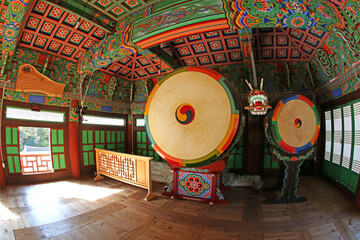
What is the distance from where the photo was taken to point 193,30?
106 inches

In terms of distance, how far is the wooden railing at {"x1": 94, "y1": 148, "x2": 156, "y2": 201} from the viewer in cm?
344

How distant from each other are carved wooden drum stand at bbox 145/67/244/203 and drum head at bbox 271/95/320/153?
3.95 feet

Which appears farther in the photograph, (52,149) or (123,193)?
(52,149)

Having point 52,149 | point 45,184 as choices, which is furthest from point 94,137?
point 45,184

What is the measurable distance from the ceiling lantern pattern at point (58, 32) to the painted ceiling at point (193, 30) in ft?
0.06

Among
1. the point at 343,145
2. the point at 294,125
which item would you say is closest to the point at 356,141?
the point at 343,145

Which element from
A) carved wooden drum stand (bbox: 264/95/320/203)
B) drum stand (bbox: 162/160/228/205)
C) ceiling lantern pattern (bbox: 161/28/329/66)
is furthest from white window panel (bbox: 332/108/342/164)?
drum stand (bbox: 162/160/228/205)

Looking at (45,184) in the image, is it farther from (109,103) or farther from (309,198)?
(309,198)

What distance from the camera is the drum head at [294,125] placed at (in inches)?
120

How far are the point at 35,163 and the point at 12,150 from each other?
0.65 m

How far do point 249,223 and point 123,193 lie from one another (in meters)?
2.76

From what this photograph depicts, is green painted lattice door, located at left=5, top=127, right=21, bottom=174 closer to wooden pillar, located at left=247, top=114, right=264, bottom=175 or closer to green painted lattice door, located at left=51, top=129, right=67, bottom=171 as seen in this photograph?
green painted lattice door, located at left=51, top=129, right=67, bottom=171

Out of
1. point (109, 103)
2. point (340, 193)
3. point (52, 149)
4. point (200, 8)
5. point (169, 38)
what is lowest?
point (340, 193)

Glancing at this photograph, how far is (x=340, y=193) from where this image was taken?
354 cm
